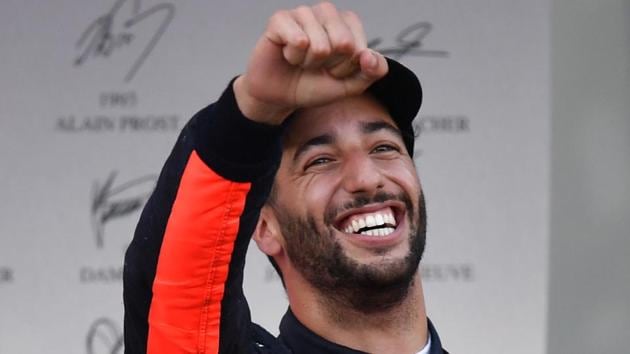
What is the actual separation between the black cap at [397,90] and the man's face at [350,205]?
Result: 4 centimetres

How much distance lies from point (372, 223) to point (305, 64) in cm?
42

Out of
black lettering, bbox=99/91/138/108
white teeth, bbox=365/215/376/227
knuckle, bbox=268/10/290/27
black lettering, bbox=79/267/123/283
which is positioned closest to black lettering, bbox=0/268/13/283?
black lettering, bbox=79/267/123/283

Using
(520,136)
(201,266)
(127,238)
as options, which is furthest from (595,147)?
(201,266)

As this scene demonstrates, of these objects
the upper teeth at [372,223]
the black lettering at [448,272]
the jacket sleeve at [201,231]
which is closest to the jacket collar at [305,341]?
the upper teeth at [372,223]

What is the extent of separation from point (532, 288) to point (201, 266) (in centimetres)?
155

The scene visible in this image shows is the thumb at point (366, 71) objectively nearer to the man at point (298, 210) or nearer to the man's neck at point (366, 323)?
the man at point (298, 210)

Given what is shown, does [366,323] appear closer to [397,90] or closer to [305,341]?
[305,341]

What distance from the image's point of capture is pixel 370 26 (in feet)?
9.82

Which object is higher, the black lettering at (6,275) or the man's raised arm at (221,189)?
the man's raised arm at (221,189)

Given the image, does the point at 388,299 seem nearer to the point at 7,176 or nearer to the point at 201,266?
the point at 201,266

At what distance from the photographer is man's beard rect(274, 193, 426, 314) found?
70.3 inches

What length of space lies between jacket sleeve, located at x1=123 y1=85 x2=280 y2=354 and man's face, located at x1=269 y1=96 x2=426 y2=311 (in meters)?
0.23

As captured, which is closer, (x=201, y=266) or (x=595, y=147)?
(x=201, y=266)

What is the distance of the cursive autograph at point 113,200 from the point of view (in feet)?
9.62
